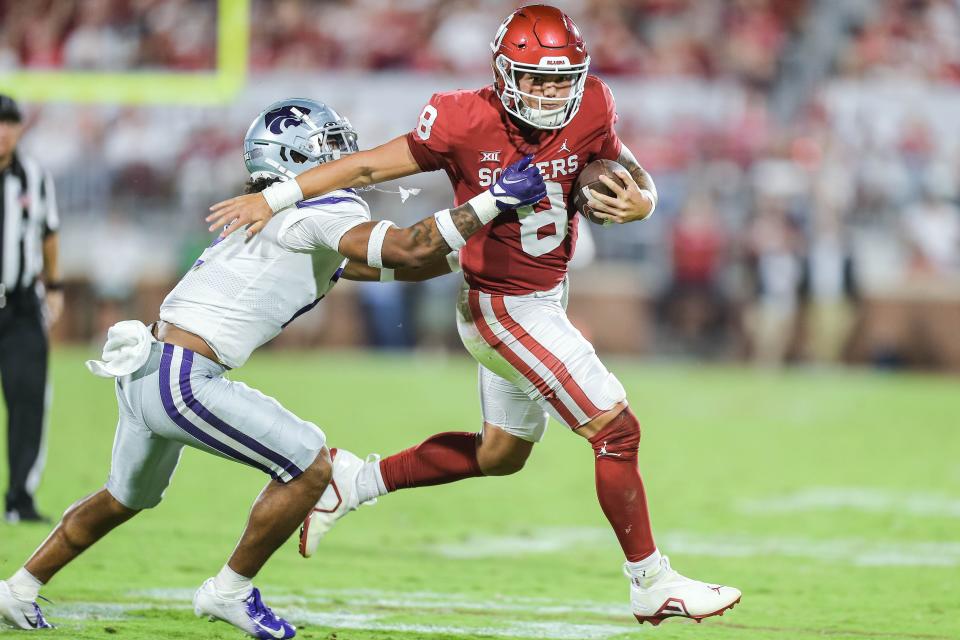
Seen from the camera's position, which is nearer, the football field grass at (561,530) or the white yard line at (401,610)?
the white yard line at (401,610)

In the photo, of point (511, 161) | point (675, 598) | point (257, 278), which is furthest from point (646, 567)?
point (257, 278)

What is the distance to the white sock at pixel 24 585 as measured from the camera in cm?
432

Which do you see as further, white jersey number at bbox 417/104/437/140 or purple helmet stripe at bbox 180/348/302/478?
white jersey number at bbox 417/104/437/140

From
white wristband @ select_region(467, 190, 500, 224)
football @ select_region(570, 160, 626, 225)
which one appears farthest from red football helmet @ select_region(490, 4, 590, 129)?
white wristband @ select_region(467, 190, 500, 224)

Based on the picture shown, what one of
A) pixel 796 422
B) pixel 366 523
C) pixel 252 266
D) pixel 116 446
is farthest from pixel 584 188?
pixel 796 422

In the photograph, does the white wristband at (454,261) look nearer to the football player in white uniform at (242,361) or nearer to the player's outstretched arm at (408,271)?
the player's outstretched arm at (408,271)

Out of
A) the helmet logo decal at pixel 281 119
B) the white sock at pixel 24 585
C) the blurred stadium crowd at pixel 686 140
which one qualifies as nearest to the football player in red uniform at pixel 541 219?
the helmet logo decal at pixel 281 119

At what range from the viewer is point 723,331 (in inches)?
575

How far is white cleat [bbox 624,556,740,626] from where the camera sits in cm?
422

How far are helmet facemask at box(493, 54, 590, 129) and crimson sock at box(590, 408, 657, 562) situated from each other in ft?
3.24

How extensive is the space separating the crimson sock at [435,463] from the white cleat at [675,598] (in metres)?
0.91

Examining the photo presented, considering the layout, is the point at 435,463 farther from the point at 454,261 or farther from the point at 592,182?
the point at 592,182

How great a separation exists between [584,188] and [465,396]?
750 cm

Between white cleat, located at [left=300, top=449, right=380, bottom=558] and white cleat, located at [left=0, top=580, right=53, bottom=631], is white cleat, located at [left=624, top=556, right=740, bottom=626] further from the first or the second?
white cleat, located at [left=0, top=580, right=53, bottom=631]
